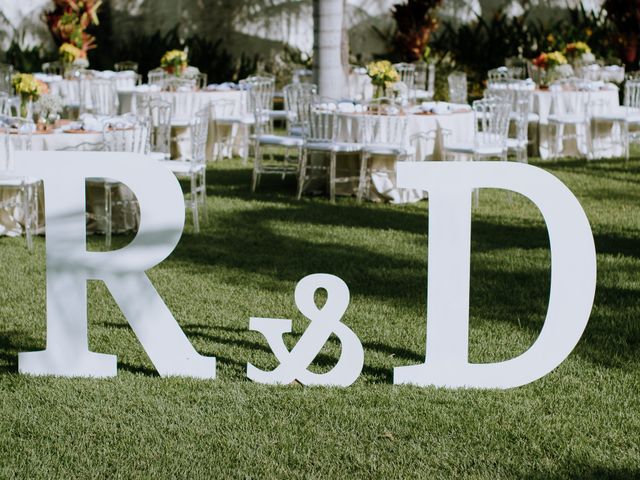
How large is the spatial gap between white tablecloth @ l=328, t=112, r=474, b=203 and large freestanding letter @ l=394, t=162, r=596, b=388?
5646 mm

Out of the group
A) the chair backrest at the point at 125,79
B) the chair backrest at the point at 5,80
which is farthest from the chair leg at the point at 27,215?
the chair backrest at the point at 125,79

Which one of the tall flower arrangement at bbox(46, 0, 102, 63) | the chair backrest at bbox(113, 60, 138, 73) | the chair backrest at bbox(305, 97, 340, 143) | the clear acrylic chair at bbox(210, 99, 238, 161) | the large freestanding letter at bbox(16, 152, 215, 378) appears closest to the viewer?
the large freestanding letter at bbox(16, 152, 215, 378)

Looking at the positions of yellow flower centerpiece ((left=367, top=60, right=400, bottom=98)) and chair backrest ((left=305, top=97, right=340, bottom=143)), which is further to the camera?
yellow flower centerpiece ((left=367, top=60, right=400, bottom=98))

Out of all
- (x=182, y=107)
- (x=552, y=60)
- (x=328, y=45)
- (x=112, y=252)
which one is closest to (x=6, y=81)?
(x=182, y=107)

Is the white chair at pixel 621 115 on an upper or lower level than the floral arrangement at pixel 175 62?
lower

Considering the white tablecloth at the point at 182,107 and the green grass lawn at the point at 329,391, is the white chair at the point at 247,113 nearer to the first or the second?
the white tablecloth at the point at 182,107

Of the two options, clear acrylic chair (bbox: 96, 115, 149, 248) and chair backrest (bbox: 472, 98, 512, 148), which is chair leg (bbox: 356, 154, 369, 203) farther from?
clear acrylic chair (bbox: 96, 115, 149, 248)

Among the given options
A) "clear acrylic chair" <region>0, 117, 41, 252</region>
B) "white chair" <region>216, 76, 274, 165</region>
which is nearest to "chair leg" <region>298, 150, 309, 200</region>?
"white chair" <region>216, 76, 274, 165</region>

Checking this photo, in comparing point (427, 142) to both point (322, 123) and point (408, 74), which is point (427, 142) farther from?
point (408, 74)

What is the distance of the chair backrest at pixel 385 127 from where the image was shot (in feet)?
33.9

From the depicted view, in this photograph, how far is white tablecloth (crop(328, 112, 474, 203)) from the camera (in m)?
10.5

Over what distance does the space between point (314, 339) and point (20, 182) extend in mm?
4124

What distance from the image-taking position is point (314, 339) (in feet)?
16.0

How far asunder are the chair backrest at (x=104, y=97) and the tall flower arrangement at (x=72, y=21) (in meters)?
3.35
